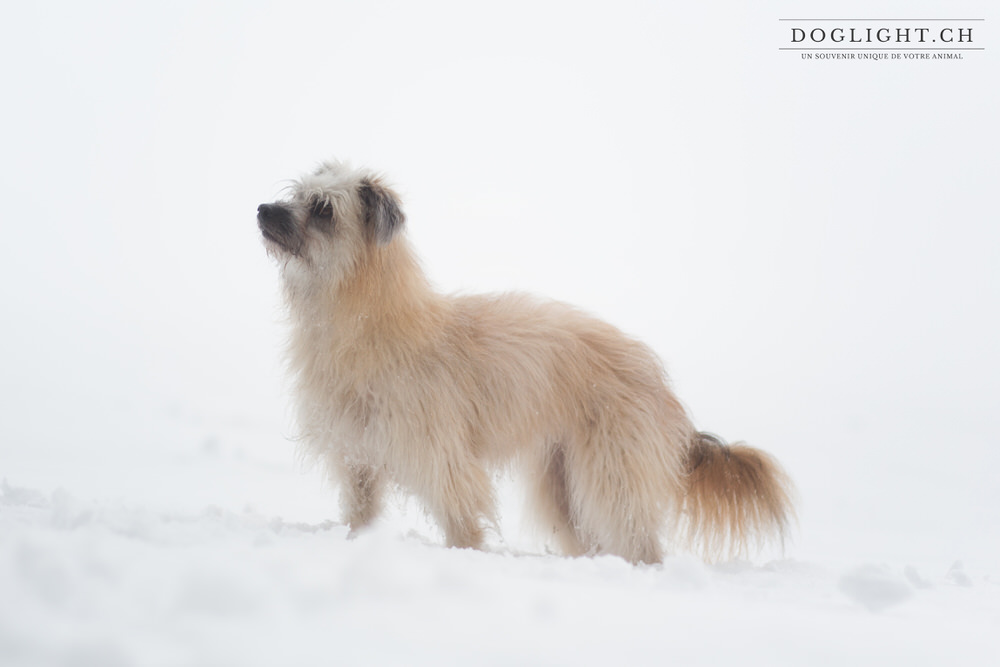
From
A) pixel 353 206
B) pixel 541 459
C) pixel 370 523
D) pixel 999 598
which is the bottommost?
pixel 999 598

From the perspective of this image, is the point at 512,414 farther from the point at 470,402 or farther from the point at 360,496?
the point at 360,496

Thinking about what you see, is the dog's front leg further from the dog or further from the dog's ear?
the dog's ear

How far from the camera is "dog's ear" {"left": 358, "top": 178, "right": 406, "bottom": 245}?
145 inches

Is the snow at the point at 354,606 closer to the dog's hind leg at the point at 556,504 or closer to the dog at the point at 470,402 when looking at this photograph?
the dog at the point at 470,402

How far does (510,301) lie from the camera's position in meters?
4.18

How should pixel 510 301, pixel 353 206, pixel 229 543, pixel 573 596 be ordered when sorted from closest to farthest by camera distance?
pixel 573 596, pixel 229 543, pixel 353 206, pixel 510 301

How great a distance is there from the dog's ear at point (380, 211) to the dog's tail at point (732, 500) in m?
1.93

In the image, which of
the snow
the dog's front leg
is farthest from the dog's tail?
the dog's front leg

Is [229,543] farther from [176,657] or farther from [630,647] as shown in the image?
[630,647]

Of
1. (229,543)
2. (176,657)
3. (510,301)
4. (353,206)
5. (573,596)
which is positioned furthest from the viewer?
(510,301)

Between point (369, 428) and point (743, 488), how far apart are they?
78.9 inches

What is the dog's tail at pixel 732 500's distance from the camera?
4.17 meters

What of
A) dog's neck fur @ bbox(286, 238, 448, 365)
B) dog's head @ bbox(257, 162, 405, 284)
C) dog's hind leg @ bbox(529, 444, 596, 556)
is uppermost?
dog's head @ bbox(257, 162, 405, 284)

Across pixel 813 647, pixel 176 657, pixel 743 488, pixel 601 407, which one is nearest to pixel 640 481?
pixel 601 407
